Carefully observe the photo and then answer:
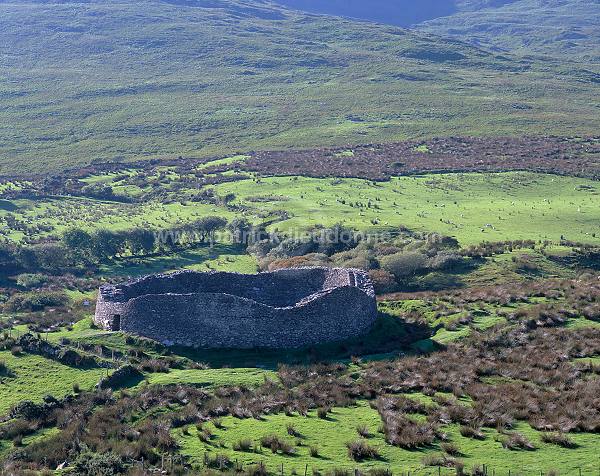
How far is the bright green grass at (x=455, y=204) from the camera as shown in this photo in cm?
6303

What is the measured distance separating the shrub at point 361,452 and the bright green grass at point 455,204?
3615 cm

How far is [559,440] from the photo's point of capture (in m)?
22.0

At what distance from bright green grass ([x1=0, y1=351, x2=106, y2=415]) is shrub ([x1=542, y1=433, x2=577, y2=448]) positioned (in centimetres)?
1460

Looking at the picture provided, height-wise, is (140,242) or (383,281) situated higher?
(383,281)

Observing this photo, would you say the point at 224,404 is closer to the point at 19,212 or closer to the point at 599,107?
the point at 19,212

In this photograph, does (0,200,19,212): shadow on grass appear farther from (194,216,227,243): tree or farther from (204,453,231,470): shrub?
(204,453,231,470): shrub

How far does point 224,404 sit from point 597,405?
1103cm

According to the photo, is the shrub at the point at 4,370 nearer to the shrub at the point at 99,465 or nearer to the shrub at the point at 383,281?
the shrub at the point at 99,465

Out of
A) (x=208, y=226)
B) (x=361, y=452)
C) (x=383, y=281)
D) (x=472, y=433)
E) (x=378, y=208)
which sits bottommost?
(x=208, y=226)

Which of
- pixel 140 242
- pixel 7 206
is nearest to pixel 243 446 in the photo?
pixel 140 242

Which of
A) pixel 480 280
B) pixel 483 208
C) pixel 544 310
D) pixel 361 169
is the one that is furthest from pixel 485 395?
pixel 361 169

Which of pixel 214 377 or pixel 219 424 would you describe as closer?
pixel 219 424

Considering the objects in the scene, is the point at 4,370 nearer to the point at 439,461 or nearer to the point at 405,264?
the point at 439,461

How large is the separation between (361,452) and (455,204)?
182 feet
